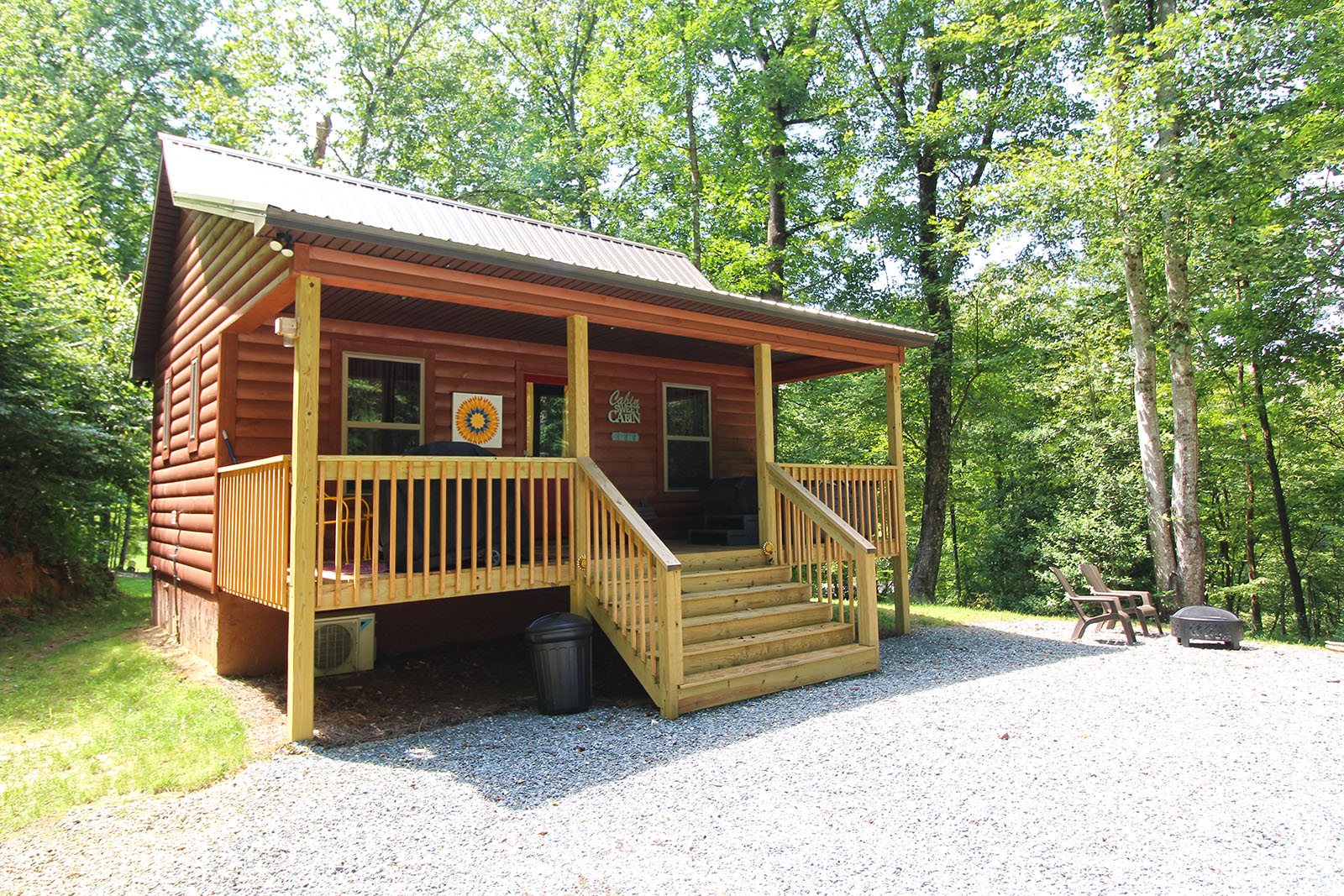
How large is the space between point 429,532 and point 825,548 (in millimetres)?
4119

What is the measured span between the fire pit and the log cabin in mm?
2763

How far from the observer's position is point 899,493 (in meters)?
9.19

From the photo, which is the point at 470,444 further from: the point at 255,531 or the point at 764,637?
the point at 764,637

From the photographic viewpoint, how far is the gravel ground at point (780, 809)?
3.13 metres

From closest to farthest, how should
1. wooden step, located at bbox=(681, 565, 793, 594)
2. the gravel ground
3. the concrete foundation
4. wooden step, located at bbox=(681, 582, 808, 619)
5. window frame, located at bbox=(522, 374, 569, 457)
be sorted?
the gravel ground → wooden step, located at bbox=(681, 582, 808, 619) → wooden step, located at bbox=(681, 565, 793, 594) → the concrete foundation → window frame, located at bbox=(522, 374, 569, 457)

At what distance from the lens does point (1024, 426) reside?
57.9 ft

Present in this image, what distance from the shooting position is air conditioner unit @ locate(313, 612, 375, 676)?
6973 mm

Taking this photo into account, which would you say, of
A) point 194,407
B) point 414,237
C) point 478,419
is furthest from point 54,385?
point 414,237

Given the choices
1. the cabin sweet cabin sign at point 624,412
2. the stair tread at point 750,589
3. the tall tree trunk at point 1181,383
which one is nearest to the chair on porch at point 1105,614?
the tall tree trunk at point 1181,383

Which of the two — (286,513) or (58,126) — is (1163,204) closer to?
(286,513)

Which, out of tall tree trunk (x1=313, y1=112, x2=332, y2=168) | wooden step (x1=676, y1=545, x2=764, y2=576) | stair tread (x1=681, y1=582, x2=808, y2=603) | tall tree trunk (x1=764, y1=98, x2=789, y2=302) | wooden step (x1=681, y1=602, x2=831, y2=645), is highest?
tall tree trunk (x1=313, y1=112, x2=332, y2=168)

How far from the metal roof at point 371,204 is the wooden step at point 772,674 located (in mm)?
3246

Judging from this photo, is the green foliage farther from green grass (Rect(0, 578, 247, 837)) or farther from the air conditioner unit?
the air conditioner unit

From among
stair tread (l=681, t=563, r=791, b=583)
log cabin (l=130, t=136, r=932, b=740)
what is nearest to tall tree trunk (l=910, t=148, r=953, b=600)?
log cabin (l=130, t=136, r=932, b=740)
